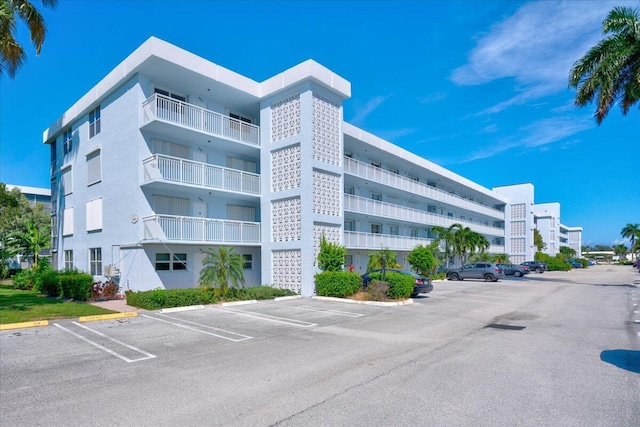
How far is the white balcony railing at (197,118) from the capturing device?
1784 cm

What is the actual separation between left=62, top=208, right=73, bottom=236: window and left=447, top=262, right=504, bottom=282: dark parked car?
3098 centimetres

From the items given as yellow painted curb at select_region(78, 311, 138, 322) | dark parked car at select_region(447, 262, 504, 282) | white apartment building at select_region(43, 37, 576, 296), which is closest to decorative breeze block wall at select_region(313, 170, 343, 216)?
white apartment building at select_region(43, 37, 576, 296)

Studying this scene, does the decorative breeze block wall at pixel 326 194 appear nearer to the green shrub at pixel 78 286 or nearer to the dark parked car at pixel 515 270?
the green shrub at pixel 78 286

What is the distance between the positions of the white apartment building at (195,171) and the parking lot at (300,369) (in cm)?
665

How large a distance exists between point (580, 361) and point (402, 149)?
1077 inches

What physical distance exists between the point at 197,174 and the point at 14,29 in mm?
9269

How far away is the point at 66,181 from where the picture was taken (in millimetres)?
25016

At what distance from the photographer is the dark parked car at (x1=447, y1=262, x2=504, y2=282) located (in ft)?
111

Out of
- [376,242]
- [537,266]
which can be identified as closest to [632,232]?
[537,266]

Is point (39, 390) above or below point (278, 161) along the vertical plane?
below

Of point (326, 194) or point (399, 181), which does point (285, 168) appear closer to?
point (326, 194)

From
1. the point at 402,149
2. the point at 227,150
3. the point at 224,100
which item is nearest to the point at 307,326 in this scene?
the point at 227,150

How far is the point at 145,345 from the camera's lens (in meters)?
9.09

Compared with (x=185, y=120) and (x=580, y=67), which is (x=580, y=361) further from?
(x=580, y=67)
